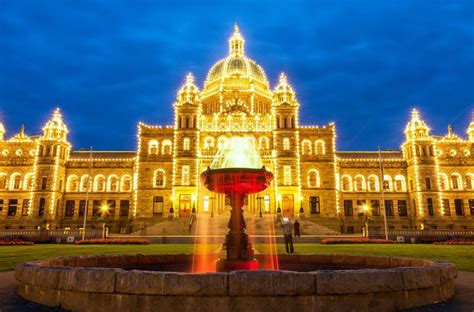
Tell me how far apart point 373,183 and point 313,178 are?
12.5 metres

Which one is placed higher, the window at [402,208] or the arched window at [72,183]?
the arched window at [72,183]

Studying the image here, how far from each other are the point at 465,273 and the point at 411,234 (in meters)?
26.1

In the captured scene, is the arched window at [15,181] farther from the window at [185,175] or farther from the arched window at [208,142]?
the arched window at [208,142]

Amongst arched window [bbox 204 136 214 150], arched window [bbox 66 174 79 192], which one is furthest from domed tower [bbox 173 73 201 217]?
arched window [bbox 66 174 79 192]

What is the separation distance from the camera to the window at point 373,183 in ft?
210

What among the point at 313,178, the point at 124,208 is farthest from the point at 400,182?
the point at 124,208

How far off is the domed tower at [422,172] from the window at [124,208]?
47.3 m

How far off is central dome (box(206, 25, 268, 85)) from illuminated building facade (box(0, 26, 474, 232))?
6.82 metres

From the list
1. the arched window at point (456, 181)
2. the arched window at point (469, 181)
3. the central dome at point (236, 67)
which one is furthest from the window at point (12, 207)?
the arched window at point (469, 181)

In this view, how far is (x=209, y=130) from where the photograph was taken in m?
59.6

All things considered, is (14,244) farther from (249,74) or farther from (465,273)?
(249,74)

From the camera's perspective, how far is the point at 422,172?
59.7 metres

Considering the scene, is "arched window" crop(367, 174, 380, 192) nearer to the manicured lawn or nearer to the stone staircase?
the stone staircase

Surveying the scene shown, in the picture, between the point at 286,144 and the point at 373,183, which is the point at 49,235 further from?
the point at 373,183
